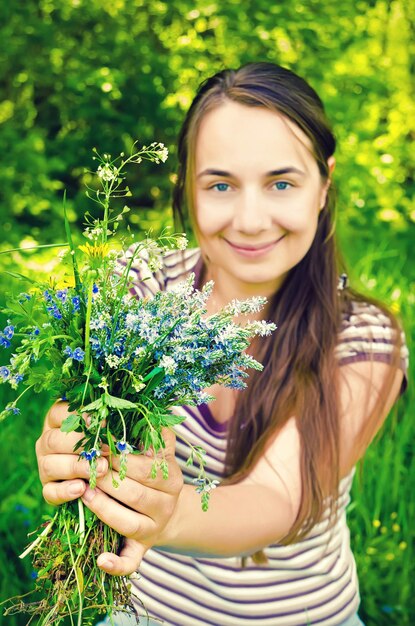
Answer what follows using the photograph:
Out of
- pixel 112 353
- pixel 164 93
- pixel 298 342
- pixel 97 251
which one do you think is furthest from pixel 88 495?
pixel 164 93

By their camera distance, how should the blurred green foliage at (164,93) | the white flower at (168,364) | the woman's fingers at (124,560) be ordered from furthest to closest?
the blurred green foliage at (164,93), the woman's fingers at (124,560), the white flower at (168,364)

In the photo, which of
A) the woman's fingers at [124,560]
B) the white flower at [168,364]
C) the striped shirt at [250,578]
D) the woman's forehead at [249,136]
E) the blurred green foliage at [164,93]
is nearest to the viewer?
the white flower at [168,364]

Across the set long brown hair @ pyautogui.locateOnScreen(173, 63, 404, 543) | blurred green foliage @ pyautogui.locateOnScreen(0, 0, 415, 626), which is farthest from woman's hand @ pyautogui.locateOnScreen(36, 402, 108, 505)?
blurred green foliage @ pyautogui.locateOnScreen(0, 0, 415, 626)

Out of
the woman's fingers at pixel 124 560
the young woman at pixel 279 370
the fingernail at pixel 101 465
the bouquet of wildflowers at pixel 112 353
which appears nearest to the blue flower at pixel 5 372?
the bouquet of wildflowers at pixel 112 353

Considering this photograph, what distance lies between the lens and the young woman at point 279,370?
199cm

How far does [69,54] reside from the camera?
4801 mm

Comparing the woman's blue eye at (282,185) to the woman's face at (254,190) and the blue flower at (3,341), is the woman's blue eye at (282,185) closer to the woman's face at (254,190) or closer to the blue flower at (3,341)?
the woman's face at (254,190)

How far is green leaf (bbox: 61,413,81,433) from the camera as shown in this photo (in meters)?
1.27

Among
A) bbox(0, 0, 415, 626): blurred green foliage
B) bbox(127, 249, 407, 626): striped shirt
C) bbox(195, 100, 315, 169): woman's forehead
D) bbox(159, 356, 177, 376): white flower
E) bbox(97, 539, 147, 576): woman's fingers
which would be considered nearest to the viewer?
bbox(159, 356, 177, 376): white flower

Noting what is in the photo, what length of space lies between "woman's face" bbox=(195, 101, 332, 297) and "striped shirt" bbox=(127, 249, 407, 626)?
21 cm

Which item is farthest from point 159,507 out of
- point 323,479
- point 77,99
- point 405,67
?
point 405,67

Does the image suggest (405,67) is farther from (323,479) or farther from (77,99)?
(323,479)

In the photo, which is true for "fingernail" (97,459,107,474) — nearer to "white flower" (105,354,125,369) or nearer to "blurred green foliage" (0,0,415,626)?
"white flower" (105,354,125,369)

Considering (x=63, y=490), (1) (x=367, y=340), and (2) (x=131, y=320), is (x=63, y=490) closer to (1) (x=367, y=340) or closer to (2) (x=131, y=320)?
(2) (x=131, y=320)
